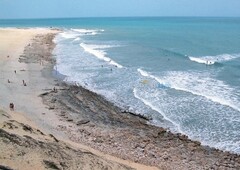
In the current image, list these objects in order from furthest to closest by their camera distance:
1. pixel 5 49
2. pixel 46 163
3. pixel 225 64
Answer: pixel 5 49 < pixel 225 64 < pixel 46 163

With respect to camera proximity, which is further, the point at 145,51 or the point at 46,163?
the point at 145,51

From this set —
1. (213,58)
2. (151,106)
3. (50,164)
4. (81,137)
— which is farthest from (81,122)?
(213,58)

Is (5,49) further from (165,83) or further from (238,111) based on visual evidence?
(238,111)

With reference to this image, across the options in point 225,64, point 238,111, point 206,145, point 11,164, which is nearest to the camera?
point 11,164

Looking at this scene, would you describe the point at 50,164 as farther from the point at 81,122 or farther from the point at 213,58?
the point at 213,58

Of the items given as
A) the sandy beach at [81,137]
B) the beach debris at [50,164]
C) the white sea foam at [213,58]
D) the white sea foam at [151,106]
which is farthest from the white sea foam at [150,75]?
the beach debris at [50,164]

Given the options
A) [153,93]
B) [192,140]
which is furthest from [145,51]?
[192,140]

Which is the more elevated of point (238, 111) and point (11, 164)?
point (11, 164)

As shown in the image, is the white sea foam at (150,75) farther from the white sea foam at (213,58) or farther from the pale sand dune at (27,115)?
the pale sand dune at (27,115)
